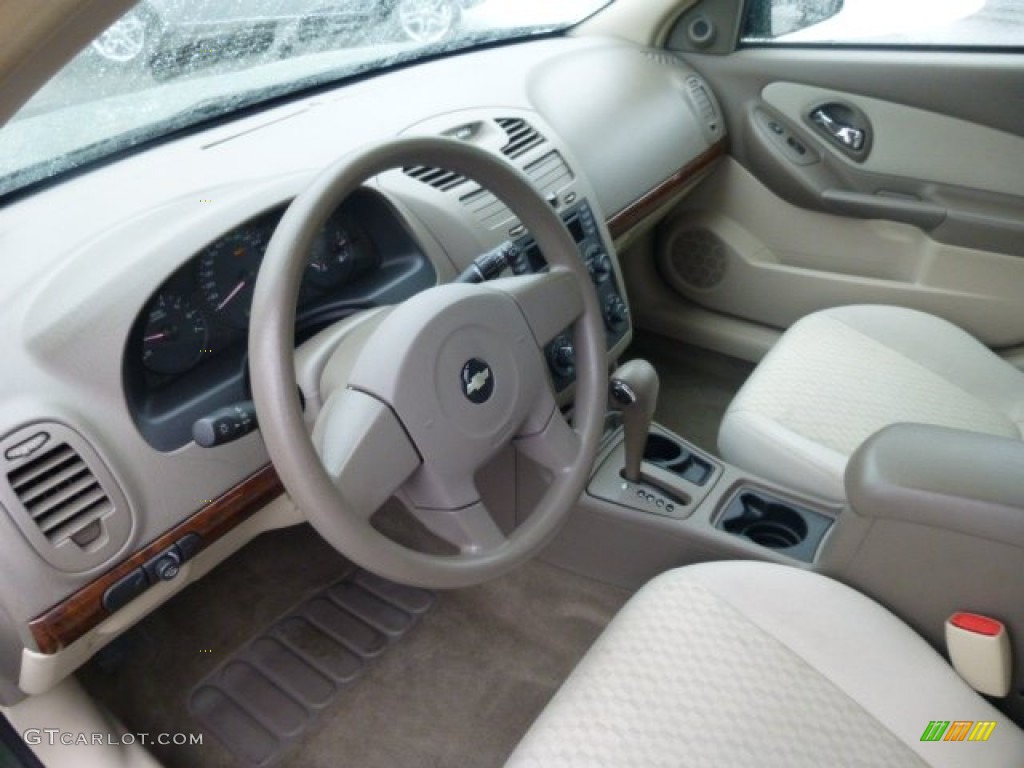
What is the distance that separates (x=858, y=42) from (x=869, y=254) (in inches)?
20.4

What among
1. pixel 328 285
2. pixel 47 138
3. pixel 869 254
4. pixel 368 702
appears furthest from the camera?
pixel 869 254

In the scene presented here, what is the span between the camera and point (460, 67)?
1.90 m

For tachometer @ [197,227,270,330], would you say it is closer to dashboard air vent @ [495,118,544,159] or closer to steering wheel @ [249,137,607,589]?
steering wheel @ [249,137,607,589]

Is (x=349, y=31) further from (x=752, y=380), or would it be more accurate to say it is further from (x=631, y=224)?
(x=752, y=380)

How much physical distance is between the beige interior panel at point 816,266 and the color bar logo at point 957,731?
4.32 ft

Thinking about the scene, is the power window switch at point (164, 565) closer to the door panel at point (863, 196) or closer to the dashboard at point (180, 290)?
the dashboard at point (180, 290)

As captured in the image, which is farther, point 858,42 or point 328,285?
point 858,42

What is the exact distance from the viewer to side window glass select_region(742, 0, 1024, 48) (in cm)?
194

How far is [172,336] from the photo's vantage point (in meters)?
1.17

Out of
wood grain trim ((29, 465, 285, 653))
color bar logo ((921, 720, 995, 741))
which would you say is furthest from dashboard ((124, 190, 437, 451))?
color bar logo ((921, 720, 995, 741))

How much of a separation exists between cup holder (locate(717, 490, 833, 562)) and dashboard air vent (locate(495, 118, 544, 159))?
79 cm

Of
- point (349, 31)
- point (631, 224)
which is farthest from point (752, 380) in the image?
point (349, 31)

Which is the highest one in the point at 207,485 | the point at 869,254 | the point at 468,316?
the point at 468,316

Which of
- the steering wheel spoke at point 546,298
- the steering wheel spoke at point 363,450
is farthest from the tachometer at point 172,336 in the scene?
the steering wheel spoke at point 546,298
